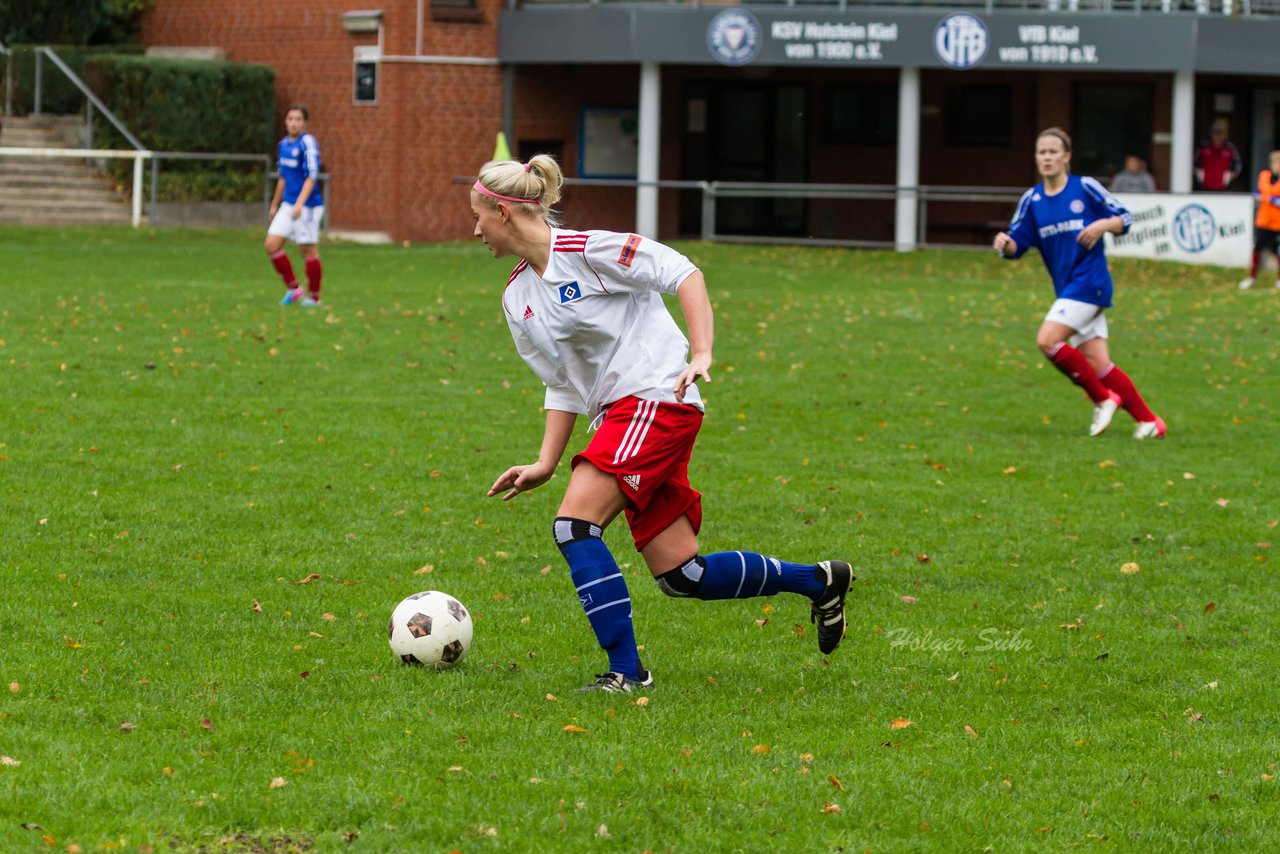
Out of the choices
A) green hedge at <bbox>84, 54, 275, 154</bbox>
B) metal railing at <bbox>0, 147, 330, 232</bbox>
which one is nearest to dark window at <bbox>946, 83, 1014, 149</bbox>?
metal railing at <bbox>0, 147, 330, 232</bbox>

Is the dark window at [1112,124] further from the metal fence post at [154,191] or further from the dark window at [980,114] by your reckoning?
the metal fence post at [154,191]

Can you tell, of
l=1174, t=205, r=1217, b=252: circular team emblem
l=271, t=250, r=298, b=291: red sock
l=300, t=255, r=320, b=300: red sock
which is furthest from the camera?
l=1174, t=205, r=1217, b=252: circular team emblem

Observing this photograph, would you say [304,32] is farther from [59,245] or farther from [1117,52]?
[1117,52]

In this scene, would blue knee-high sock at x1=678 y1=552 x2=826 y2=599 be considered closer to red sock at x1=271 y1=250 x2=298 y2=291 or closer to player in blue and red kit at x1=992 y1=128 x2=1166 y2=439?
player in blue and red kit at x1=992 y1=128 x2=1166 y2=439

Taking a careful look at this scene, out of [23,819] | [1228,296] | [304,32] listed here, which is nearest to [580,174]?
[304,32]

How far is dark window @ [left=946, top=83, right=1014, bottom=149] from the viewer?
33.5 m

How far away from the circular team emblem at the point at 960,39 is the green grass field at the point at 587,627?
16048 millimetres

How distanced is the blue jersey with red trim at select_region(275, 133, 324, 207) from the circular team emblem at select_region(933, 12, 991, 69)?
14458mm

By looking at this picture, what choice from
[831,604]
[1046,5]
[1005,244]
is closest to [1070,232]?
[1005,244]

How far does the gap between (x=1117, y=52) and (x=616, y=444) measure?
86.5ft

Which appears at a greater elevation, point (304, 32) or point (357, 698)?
point (304, 32)

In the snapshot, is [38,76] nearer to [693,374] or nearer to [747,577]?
[747,577]

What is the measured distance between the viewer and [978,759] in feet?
16.5

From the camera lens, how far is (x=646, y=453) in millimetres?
5461
